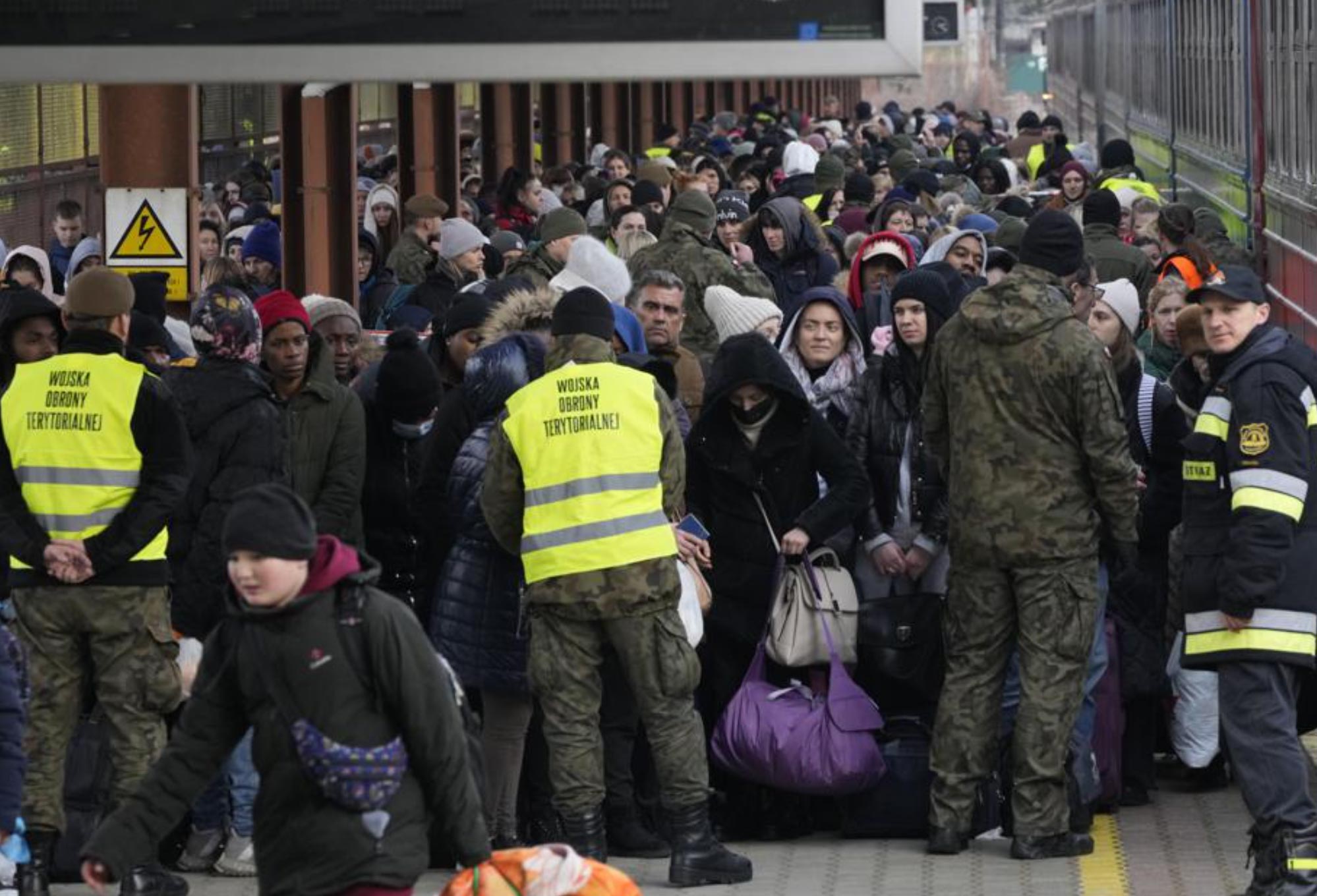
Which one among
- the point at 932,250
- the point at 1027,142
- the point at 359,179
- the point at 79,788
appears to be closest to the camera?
the point at 79,788

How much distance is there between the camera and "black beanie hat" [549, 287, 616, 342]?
7.47m

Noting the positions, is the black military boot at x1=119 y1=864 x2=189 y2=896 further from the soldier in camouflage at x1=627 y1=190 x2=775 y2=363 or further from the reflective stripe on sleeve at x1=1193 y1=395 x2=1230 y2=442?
the soldier in camouflage at x1=627 y1=190 x2=775 y2=363

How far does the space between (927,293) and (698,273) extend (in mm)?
3044

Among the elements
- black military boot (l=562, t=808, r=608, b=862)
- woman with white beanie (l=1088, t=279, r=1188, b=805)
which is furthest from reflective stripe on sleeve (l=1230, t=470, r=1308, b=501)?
black military boot (l=562, t=808, r=608, b=862)

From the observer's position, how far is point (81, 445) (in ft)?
24.5

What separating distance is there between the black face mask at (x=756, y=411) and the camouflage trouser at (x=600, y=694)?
2.92ft

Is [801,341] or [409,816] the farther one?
[801,341]

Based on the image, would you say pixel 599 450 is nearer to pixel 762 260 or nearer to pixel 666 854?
pixel 666 854

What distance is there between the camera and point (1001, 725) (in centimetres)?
817

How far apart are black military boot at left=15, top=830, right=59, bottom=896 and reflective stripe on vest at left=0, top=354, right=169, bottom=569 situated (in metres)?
0.73

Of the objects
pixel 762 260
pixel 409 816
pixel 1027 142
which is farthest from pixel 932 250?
pixel 1027 142

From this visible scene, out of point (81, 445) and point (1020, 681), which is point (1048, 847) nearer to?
point (1020, 681)

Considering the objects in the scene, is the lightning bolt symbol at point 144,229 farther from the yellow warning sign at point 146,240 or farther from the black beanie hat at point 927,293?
the black beanie hat at point 927,293

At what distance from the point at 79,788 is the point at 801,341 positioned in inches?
105
